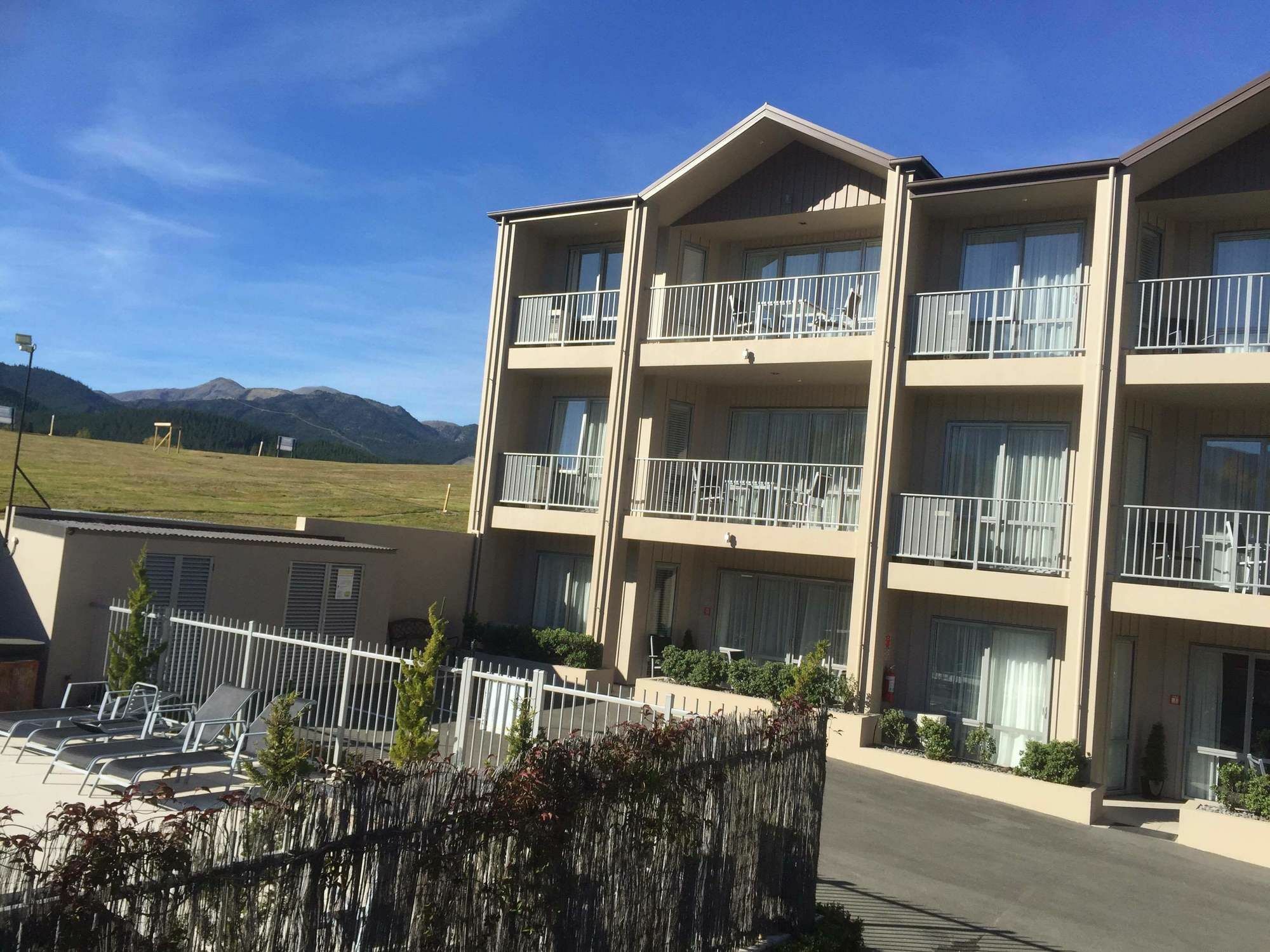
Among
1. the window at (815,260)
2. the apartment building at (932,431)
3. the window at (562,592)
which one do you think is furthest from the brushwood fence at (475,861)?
the window at (562,592)

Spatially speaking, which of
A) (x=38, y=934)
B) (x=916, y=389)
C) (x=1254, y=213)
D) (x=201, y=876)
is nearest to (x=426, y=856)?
(x=201, y=876)

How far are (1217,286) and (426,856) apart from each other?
16.0 metres

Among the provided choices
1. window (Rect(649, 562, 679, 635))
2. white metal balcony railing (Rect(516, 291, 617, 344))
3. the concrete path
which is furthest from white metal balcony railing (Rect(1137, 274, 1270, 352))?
white metal balcony railing (Rect(516, 291, 617, 344))

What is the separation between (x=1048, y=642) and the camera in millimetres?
16375

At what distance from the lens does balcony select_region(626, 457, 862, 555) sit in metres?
18.3

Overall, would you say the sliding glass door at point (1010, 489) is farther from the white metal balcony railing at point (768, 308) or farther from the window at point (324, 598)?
the window at point (324, 598)

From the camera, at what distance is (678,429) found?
835 inches

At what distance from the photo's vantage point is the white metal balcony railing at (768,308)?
19016mm

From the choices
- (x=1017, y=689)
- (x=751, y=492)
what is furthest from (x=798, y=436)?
(x=1017, y=689)

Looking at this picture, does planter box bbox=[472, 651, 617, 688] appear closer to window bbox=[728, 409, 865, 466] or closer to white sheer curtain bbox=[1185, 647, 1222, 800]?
window bbox=[728, 409, 865, 466]

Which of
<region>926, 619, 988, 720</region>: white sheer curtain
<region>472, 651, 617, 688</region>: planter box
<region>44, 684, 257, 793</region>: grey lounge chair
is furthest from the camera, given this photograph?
<region>472, 651, 617, 688</region>: planter box

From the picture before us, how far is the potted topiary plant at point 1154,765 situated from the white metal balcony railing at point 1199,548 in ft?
8.19

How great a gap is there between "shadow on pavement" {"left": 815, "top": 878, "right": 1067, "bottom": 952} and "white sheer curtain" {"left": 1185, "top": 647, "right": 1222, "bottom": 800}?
28.3 ft

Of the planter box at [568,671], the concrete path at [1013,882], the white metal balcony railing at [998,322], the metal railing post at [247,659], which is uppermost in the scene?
the white metal balcony railing at [998,322]
